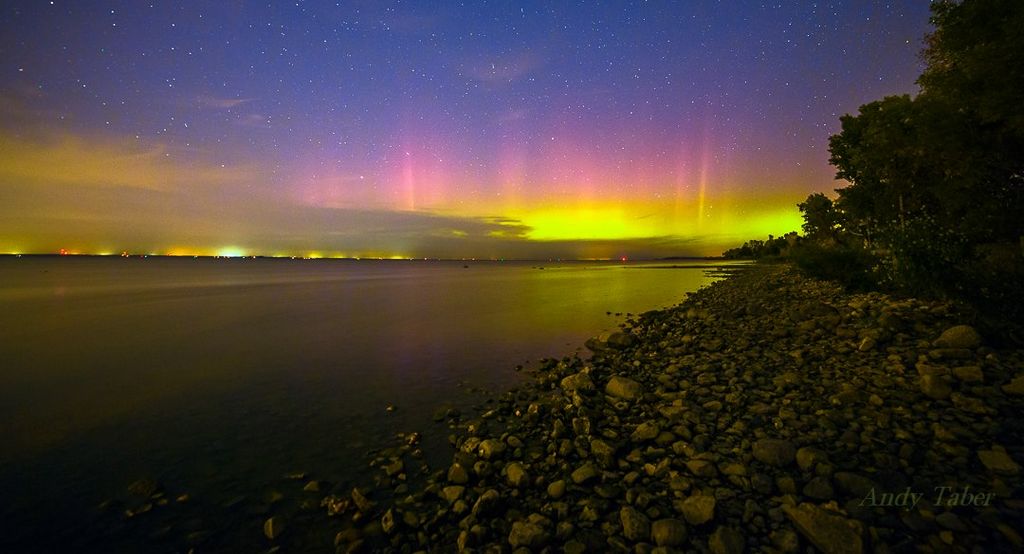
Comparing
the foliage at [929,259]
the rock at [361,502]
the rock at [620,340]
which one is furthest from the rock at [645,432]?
the foliage at [929,259]

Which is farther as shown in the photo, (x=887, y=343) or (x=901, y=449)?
(x=887, y=343)

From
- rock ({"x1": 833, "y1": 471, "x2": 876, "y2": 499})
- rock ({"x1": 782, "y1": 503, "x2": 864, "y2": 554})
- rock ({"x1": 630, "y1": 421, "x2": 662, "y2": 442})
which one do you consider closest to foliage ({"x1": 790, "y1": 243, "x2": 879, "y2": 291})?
rock ({"x1": 630, "y1": 421, "x2": 662, "y2": 442})

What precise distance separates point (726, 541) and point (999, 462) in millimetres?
3468

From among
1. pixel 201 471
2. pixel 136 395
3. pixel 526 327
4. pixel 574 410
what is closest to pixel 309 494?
pixel 201 471

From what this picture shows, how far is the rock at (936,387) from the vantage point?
20.9 feet

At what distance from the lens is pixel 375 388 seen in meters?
11.4

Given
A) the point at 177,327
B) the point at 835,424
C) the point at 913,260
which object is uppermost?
the point at 913,260

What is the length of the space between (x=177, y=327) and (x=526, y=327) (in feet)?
64.9

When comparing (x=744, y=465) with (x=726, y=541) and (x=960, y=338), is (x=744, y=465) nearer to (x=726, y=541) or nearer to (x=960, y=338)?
(x=726, y=541)

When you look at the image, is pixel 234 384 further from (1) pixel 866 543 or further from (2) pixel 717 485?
(1) pixel 866 543

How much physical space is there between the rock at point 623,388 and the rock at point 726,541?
4.18 metres

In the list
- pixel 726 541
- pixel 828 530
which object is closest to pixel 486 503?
pixel 726 541

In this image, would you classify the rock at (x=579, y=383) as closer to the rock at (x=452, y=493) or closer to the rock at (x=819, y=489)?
the rock at (x=452, y=493)

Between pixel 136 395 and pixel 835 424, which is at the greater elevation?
pixel 835 424
